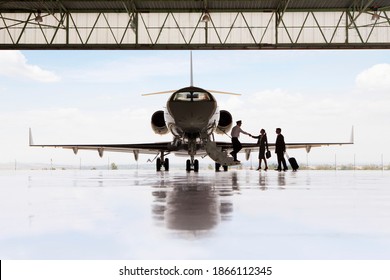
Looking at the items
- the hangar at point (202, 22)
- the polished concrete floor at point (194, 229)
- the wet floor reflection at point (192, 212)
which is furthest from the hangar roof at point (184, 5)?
the polished concrete floor at point (194, 229)

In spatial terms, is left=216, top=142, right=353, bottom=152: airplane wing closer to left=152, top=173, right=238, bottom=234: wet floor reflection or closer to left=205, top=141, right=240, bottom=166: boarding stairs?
left=205, top=141, right=240, bottom=166: boarding stairs

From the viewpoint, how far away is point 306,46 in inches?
776

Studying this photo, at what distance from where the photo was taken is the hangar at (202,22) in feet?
64.8

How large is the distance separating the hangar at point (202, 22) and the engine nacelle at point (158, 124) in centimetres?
318

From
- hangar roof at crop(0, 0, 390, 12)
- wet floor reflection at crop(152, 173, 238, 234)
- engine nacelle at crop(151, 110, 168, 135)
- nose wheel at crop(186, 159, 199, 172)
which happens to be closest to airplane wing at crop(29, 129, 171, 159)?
engine nacelle at crop(151, 110, 168, 135)

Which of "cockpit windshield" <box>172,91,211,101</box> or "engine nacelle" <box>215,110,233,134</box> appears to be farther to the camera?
"engine nacelle" <box>215,110,233,134</box>

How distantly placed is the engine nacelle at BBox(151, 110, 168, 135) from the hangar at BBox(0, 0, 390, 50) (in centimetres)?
318

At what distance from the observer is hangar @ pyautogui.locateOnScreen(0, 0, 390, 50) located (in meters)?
19.8

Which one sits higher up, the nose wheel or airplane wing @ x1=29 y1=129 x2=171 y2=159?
airplane wing @ x1=29 y1=129 x2=171 y2=159

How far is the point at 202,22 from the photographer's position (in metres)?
20.4

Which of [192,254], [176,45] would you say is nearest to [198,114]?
[176,45]

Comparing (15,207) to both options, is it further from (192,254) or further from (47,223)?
(192,254)

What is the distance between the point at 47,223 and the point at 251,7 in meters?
18.9
